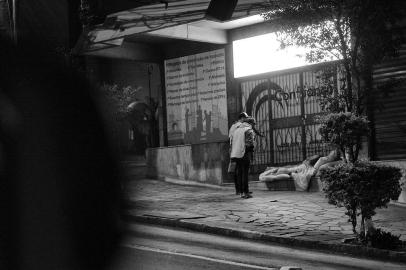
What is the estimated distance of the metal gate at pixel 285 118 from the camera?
16562 millimetres

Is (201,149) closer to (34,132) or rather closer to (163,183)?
(163,183)

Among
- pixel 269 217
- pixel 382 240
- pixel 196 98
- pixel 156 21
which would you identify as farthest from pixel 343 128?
pixel 196 98

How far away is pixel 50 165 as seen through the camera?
3.90m

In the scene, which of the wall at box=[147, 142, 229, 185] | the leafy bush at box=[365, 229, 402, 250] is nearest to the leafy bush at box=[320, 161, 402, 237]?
the leafy bush at box=[365, 229, 402, 250]

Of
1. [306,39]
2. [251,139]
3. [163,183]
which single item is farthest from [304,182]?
[306,39]

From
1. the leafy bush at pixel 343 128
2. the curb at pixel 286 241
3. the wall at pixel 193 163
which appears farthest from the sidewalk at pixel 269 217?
the wall at pixel 193 163

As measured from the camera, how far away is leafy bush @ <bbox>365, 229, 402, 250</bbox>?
8836 mm

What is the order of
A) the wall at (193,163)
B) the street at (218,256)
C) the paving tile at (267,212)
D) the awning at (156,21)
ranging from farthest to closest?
the wall at (193,163) → the awning at (156,21) → the paving tile at (267,212) → the street at (218,256)

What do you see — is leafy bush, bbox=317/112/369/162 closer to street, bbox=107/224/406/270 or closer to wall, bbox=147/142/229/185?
street, bbox=107/224/406/270

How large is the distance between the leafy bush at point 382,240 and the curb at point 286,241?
166mm

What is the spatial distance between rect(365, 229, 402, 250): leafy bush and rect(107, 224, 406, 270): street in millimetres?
547

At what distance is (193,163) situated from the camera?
18016mm

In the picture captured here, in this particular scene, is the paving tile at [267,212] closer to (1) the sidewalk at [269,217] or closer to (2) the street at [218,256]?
(1) the sidewalk at [269,217]

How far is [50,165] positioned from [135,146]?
18.2 m
